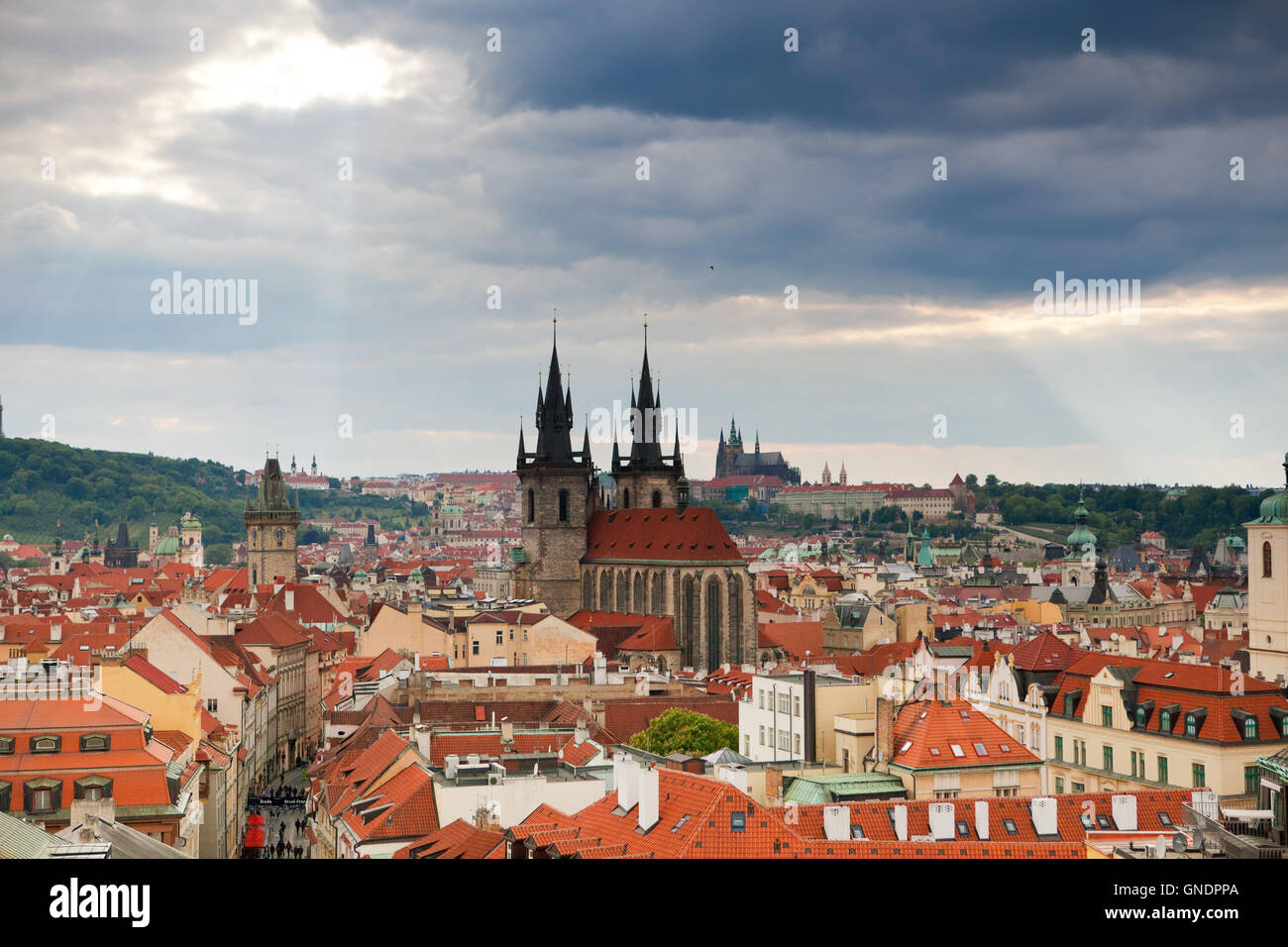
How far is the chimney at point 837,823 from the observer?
942 inches

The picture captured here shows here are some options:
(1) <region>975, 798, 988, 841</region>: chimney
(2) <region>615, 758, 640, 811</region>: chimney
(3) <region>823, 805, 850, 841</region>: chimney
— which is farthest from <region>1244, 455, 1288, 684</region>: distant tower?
(3) <region>823, 805, 850, 841</region>: chimney

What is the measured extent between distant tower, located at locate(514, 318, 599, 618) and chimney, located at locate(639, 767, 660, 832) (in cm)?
6542

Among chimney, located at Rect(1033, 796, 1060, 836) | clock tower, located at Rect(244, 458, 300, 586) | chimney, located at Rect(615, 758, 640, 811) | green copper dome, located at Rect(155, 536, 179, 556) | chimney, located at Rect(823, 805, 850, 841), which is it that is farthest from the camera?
green copper dome, located at Rect(155, 536, 179, 556)

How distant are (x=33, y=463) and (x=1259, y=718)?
185 meters

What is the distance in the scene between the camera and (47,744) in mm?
30859

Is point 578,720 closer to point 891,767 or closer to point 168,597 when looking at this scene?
point 891,767

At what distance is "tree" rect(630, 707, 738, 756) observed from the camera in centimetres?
4038

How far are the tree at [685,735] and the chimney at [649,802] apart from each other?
15.3 metres

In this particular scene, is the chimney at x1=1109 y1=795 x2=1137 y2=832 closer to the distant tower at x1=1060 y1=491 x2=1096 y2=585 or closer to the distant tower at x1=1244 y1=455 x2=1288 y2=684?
the distant tower at x1=1244 y1=455 x2=1288 y2=684

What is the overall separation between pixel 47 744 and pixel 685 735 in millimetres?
15975

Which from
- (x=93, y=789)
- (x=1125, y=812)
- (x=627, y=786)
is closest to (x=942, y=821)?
(x=1125, y=812)
